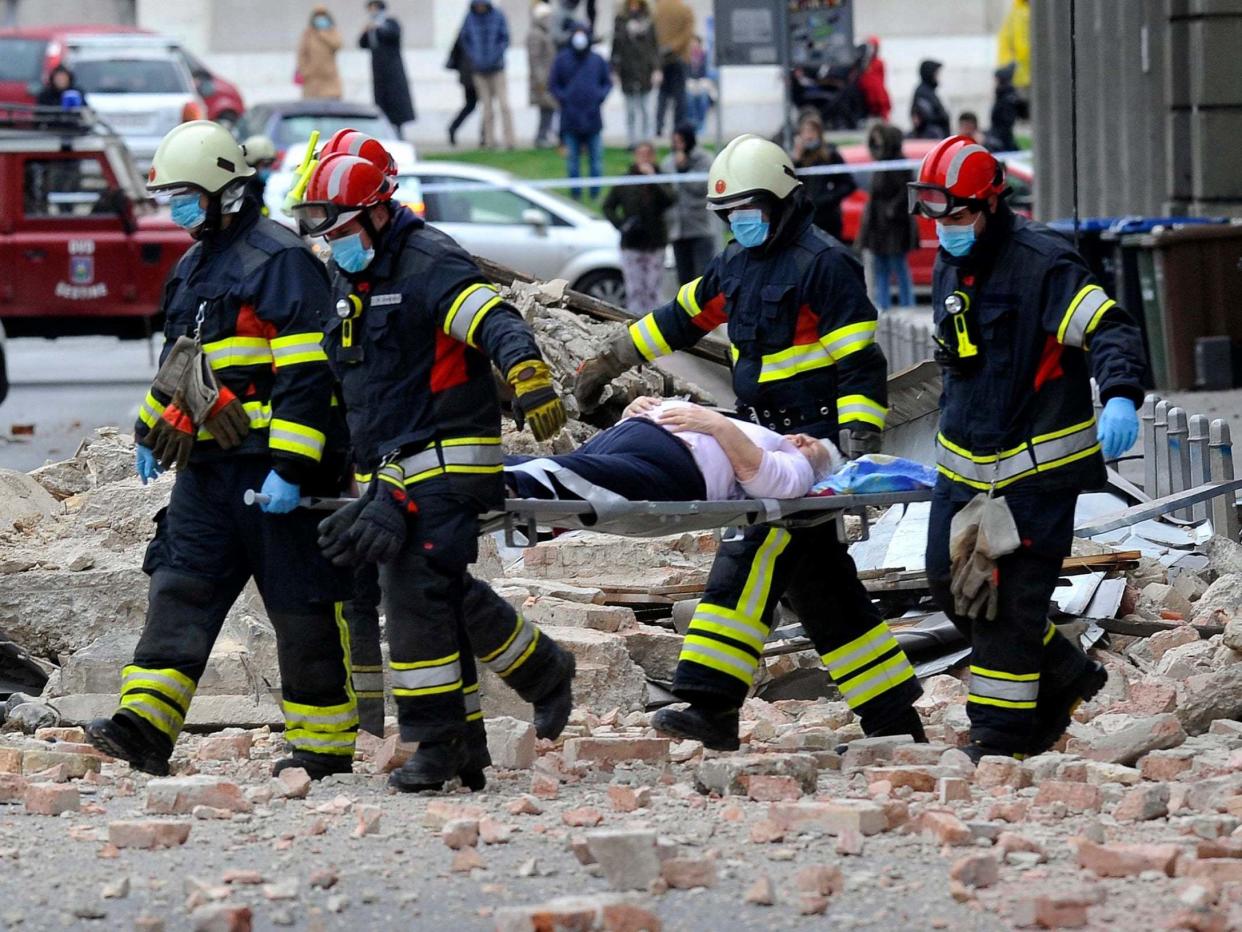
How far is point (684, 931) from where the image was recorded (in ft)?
16.4

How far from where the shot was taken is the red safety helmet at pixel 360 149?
6.51 metres

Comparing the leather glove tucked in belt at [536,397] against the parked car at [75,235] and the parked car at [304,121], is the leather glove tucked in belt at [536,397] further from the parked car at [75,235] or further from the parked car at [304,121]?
the parked car at [304,121]

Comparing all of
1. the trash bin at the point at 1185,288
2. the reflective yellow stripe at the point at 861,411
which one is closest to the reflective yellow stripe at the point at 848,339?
the reflective yellow stripe at the point at 861,411

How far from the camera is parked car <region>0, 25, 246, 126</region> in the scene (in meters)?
28.5

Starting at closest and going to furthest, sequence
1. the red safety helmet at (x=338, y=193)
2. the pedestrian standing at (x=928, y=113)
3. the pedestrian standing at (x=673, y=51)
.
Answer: the red safety helmet at (x=338, y=193)
the pedestrian standing at (x=928, y=113)
the pedestrian standing at (x=673, y=51)

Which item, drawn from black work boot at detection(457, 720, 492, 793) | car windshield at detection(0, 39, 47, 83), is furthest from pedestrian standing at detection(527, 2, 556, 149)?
black work boot at detection(457, 720, 492, 793)

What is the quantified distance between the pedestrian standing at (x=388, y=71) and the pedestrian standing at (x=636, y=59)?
9.74 feet

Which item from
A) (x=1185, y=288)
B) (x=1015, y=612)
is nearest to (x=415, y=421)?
(x=1015, y=612)

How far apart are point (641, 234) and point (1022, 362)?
42.9 ft

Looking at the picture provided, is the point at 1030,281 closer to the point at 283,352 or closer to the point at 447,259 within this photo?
the point at 447,259

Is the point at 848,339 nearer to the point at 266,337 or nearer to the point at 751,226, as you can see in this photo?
the point at 751,226

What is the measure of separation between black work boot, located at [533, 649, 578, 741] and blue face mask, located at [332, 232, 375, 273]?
132 centimetres

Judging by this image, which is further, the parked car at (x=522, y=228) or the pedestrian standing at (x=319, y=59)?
the pedestrian standing at (x=319, y=59)

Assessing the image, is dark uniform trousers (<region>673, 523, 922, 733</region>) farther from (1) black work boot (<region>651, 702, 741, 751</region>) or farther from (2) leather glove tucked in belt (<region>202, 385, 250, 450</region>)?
(2) leather glove tucked in belt (<region>202, 385, 250, 450</region>)
